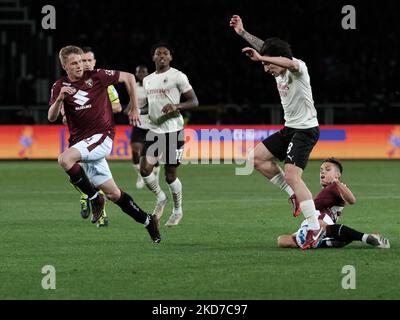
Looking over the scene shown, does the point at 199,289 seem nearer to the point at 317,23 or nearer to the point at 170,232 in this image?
the point at 170,232

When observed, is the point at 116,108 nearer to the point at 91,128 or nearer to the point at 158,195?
the point at 158,195

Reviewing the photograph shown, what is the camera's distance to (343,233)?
34.0 ft

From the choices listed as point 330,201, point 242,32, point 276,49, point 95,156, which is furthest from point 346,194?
point 95,156

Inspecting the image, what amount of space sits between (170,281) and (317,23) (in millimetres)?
26900

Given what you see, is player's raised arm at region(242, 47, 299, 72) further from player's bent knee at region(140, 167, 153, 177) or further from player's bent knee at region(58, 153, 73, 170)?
player's bent knee at region(140, 167, 153, 177)

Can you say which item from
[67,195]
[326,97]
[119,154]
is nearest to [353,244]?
[67,195]

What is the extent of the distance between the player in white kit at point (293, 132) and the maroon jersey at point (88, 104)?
5.57 feet

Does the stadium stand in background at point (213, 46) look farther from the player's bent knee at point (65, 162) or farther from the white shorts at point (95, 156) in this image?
the player's bent knee at point (65, 162)

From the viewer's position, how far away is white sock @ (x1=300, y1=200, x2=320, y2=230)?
410 inches

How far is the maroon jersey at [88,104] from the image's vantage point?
36.3ft

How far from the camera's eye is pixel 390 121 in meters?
29.2

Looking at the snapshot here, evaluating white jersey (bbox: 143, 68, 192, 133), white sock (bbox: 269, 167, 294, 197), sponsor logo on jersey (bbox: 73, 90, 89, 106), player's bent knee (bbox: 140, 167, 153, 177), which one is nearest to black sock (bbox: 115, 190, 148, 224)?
sponsor logo on jersey (bbox: 73, 90, 89, 106)

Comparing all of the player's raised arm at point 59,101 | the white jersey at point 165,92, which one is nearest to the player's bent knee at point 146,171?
the white jersey at point 165,92

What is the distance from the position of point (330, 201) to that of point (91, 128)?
2675mm
